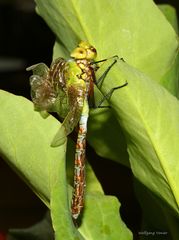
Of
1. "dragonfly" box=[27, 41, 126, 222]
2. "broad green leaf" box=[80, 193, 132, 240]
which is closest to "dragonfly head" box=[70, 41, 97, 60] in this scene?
"dragonfly" box=[27, 41, 126, 222]

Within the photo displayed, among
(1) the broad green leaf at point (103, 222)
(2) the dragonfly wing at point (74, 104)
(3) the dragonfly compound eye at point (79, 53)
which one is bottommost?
(1) the broad green leaf at point (103, 222)

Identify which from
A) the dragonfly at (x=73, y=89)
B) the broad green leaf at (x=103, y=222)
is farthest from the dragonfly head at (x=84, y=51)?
the broad green leaf at (x=103, y=222)

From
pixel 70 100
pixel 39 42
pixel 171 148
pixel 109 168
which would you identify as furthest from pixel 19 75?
pixel 171 148

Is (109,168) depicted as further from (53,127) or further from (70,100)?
(53,127)

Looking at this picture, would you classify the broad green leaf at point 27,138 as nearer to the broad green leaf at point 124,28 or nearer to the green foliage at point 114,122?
the green foliage at point 114,122

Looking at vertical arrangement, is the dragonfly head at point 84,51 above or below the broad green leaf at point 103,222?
above

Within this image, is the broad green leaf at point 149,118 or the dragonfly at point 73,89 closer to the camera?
the broad green leaf at point 149,118
